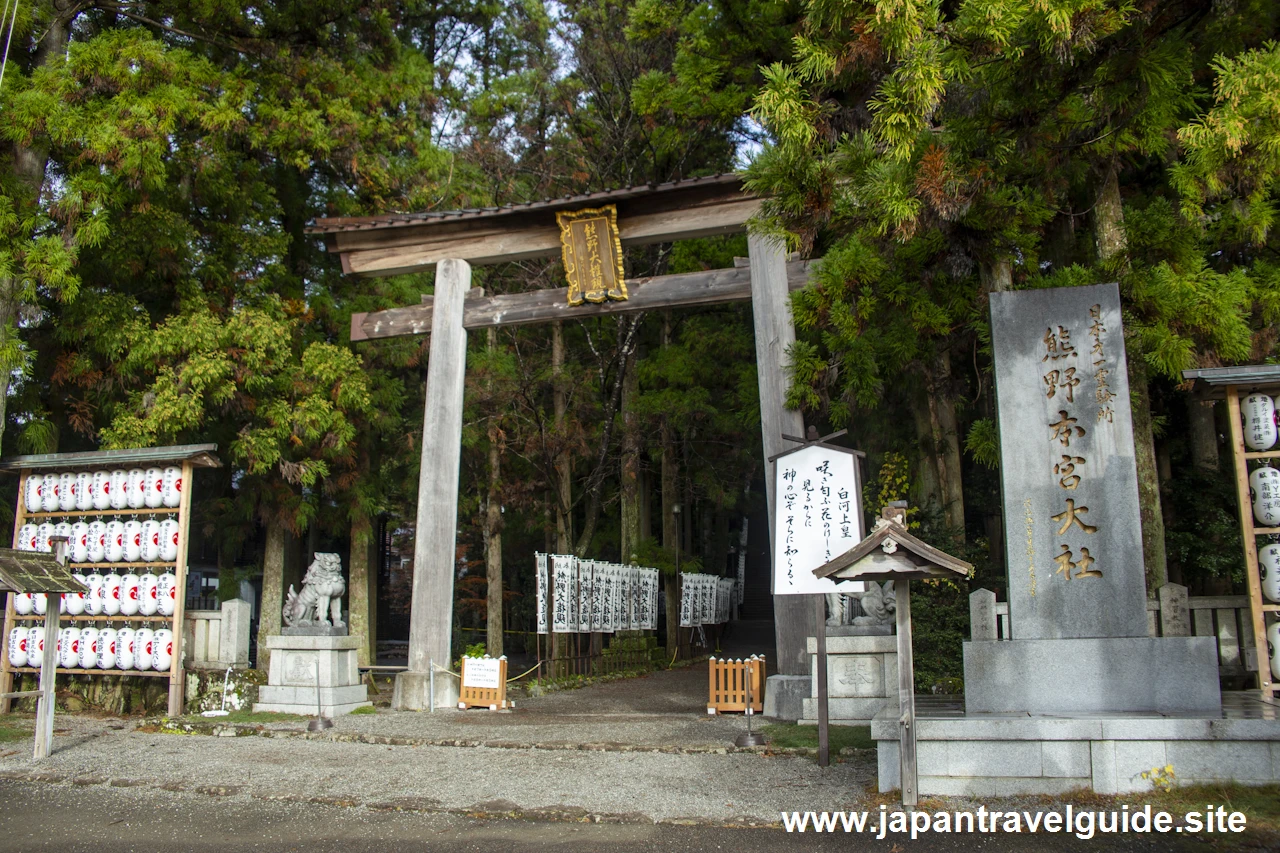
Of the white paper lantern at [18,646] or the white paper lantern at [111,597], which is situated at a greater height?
the white paper lantern at [111,597]

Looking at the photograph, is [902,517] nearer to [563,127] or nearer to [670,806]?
[670,806]

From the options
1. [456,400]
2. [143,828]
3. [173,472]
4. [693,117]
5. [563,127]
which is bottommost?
[143,828]

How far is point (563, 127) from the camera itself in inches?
758

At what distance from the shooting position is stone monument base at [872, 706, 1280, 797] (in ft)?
18.3

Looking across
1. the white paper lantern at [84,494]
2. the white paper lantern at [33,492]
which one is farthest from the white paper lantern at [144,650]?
the white paper lantern at [33,492]

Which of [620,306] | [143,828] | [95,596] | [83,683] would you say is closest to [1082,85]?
[620,306]

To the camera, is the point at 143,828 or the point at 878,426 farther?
the point at 878,426

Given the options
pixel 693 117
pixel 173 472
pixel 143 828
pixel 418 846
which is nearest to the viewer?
pixel 418 846

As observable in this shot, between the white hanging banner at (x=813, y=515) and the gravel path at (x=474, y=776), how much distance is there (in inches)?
58.7

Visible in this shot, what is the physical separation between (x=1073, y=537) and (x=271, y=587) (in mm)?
12688

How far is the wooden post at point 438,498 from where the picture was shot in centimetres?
1138

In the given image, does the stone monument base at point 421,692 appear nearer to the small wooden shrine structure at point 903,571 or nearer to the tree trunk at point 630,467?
the small wooden shrine structure at point 903,571

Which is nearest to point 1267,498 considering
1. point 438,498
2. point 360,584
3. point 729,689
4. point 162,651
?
point 729,689

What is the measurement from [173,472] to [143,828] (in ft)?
19.0
